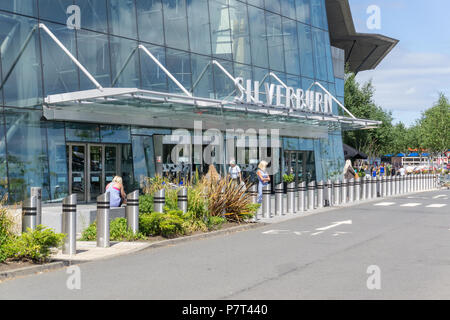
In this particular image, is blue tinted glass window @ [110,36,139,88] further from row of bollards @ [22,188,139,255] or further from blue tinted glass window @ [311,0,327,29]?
blue tinted glass window @ [311,0,327,29]

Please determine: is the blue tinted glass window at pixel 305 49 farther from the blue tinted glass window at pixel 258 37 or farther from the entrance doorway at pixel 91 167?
the entrance doorway at pixel 91 167

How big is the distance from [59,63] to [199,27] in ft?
27.3

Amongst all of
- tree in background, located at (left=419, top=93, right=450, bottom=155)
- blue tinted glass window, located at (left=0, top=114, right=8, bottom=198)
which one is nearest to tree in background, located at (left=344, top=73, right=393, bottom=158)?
tree in background, located at (left=419, top=93, right=450, bottom=155)

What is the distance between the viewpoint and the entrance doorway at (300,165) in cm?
3331

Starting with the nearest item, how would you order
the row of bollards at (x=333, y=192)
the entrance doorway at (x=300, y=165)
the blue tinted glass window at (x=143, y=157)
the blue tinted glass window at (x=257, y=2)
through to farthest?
the row of bollards at (x=333, y=192)
the blue tinted glass window at (x=143, y=157)
the blue tinted glass window at (x=257, y=2)
the entrance doorway at (x=300, y=165)

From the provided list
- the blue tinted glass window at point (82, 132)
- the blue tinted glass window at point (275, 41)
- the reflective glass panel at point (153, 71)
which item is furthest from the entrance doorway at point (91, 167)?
the blue tinted glass window at point (275, 41)

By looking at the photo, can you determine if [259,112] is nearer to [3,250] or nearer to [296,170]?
[296,170]

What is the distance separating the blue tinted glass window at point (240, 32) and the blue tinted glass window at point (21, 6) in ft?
37.9

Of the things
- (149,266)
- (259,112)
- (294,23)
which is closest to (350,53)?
(294,23)

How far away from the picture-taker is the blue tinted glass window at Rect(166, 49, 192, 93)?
80.3ft

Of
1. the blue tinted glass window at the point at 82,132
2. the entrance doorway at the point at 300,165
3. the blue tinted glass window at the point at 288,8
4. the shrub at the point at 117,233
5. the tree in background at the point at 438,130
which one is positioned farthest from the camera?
the tree in background at the point at 438,130

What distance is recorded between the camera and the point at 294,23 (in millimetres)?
34094

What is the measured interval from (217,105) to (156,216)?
8588 millimetres

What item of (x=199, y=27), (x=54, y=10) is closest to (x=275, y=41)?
(x=199, y=27)
